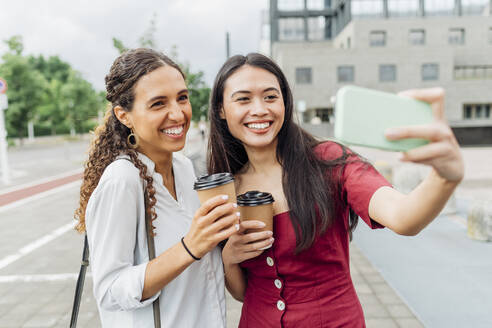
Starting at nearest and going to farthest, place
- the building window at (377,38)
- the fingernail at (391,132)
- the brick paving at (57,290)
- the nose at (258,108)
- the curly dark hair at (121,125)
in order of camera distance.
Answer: the fingernail at (391,132) < the curly dark hair at (121,125) < the nose at (258,108) < the brick paving at (57,290) < the building window at (377,38)

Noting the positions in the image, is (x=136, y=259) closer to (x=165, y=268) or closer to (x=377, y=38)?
(x=165, y=268)

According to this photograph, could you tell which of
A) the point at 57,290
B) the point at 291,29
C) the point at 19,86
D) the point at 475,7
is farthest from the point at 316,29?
the point at 57,290

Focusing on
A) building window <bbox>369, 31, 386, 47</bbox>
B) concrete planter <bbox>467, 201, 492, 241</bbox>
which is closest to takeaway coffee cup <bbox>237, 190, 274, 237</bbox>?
concrete planter <bbox>467, 201, 492, 241</bbox>

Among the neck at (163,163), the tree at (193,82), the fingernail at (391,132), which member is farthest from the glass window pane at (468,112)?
the fingernail at (391,132)

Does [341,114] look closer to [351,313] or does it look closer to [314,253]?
[314,253]

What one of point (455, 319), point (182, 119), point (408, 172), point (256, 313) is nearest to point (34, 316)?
point (256, 313)

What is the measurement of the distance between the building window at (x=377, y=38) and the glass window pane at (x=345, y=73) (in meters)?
5.52

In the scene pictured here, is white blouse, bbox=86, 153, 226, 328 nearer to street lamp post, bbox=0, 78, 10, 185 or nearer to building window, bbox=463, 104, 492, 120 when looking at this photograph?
street lamp post, bbox=0, 78, 10, 185

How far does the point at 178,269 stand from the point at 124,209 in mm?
289

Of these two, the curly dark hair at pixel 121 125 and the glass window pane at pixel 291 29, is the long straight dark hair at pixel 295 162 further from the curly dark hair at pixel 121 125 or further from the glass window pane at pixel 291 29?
the glass window pane at pixel 291 29

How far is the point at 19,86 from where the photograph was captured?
31203 millimetres

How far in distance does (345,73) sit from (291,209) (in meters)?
37.7

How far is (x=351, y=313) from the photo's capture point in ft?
5.37

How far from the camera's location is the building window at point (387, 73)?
36562 mm
